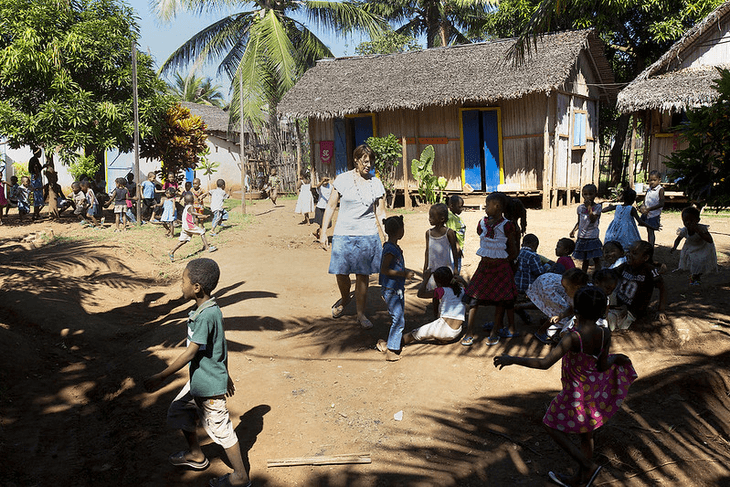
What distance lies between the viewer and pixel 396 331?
5367 mm

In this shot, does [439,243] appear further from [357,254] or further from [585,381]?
[585,381]

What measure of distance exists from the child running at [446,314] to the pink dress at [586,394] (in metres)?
2.20

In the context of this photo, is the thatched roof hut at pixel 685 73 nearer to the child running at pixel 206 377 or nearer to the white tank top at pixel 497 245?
the white tank top at pixel 497 245

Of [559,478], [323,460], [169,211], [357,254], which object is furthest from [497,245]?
[169,211]

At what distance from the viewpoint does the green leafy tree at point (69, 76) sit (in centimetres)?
1407

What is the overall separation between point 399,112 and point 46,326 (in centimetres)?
1277

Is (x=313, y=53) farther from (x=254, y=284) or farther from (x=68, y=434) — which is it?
(x=68, y=434)

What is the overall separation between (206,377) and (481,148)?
14651mm

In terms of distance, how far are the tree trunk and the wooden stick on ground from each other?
1900 centimetres

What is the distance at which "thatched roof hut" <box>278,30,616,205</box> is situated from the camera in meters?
16.0

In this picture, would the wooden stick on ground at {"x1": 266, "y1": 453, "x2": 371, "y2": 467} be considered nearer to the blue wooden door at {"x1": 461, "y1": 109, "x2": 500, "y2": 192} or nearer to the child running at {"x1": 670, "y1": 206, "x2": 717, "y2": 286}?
the child running at {"x1": 670, "y1": 206, "x2": 717, "y2": 286}

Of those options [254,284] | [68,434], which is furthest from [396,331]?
[254,284]

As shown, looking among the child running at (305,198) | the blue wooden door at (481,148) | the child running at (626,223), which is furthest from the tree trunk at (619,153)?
the child running at (626,223)

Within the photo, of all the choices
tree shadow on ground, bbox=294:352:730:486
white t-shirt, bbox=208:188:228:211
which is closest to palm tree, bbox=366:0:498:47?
white t-shirt, bbox=208:188:228:211
